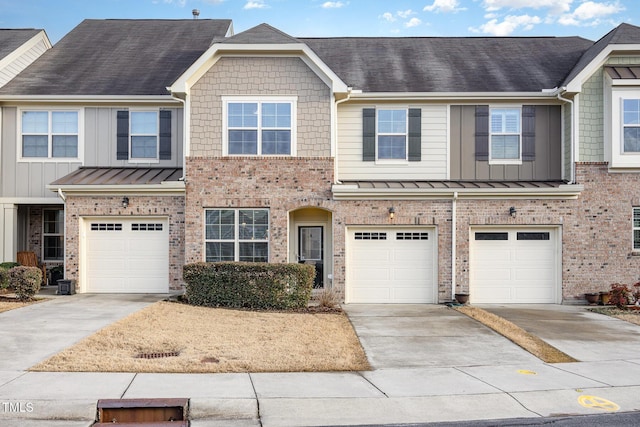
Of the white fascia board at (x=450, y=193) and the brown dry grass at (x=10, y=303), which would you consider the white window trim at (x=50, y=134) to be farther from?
the white fascia board at (x=450, y=193)

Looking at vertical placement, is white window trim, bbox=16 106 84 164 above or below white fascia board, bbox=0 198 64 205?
above

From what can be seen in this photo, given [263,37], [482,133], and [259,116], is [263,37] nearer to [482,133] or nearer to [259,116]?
[259,116]

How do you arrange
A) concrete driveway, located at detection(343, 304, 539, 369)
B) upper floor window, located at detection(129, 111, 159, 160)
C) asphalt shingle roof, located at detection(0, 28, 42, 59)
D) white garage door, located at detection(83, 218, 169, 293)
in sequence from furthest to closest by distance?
asphalt shingle roof, located at detection(0, 28, 42, 59) → upper floor window, located at detection(129, 111, 159, 160) → white garage door, located at detection(83, 218, 169, 293) → concrete driveway, located at detection(343, 304, 539, 369)

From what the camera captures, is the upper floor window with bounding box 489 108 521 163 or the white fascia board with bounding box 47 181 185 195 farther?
the upper floor window with bounding box 489 108 521 163

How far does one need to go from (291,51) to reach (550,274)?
9339 millimetres

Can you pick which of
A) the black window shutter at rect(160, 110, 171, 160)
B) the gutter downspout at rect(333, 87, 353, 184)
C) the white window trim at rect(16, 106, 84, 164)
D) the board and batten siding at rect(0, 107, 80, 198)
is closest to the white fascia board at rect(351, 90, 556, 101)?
the gutter downspout at rect(333, 87, 353, 184)

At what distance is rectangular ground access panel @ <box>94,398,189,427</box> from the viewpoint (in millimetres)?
7344

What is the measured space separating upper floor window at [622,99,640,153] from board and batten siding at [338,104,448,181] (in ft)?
15.8

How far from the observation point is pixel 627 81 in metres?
17.0

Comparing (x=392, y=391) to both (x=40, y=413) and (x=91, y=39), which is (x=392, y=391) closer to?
(x=40, y=413)

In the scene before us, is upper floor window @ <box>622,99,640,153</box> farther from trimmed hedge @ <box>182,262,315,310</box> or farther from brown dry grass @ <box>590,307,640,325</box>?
trimmed hedge @ <box>182,262,315,310</box>

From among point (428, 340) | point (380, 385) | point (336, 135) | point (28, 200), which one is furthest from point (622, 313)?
point (28, 200)

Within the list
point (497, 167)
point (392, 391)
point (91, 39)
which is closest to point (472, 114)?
point (497, 167)

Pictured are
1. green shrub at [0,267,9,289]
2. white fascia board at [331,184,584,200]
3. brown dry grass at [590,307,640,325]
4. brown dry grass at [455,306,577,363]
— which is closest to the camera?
brown dry grass at [455,306,577,363]
